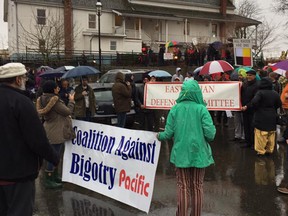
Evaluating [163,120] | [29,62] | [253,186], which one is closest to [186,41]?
[29,62]

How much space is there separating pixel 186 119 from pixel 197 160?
1.64 ft

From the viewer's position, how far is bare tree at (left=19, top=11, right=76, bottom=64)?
29750mm

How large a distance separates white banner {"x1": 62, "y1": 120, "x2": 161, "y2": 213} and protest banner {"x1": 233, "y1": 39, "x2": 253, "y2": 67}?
6.76m

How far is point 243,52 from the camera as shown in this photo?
1129 centimetres

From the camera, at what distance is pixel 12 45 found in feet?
114

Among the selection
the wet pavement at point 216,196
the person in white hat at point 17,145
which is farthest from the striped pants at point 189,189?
the person in white hat at point 17,145

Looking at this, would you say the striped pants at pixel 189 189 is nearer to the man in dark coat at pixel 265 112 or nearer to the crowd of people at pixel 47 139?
the crowd of people at pixel 47 139

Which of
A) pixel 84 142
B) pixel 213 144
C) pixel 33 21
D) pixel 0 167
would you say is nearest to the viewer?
pixel 0 167

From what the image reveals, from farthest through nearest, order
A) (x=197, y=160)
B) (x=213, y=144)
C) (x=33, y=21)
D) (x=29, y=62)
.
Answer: (x=33, y=21) → (x=29, y=62) → (x=213, y=144) → (x=197, y=160)

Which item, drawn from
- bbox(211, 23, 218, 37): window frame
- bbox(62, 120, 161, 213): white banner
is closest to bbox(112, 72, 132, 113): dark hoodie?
bbox(62, 120, 161, 213): white banner

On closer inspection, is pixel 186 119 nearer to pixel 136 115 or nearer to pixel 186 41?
pixel 136 115

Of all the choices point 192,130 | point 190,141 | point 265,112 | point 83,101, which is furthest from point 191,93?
point 83,101

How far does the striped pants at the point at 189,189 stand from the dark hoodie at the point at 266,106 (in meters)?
4.31

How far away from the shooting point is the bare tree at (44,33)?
29750 mm
